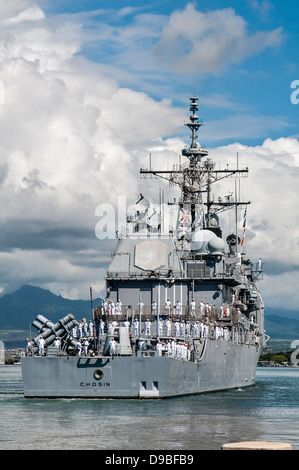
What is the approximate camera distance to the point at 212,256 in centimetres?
4825

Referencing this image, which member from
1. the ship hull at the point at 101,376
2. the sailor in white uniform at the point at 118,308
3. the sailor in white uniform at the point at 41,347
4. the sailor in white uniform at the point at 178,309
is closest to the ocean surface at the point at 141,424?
the ship hull at the point at 101,376

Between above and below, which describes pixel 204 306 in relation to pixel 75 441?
above

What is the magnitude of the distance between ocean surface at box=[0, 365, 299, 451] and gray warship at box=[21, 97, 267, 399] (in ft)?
3.43

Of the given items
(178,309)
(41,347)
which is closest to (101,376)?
(41,347)

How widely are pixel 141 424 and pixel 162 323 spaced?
50.9 ft

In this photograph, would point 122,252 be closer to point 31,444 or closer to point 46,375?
point 46,375

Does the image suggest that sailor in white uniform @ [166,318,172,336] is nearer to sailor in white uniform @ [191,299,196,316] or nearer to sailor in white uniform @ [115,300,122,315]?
sailor in white uniform @ [191,299,196,316]

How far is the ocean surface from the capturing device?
23703 mm

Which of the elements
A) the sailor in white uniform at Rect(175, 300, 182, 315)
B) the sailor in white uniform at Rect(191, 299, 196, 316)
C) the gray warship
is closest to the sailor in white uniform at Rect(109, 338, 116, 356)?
the gray warship

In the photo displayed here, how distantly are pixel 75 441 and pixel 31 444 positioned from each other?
133cm

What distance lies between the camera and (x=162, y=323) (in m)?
43.5
